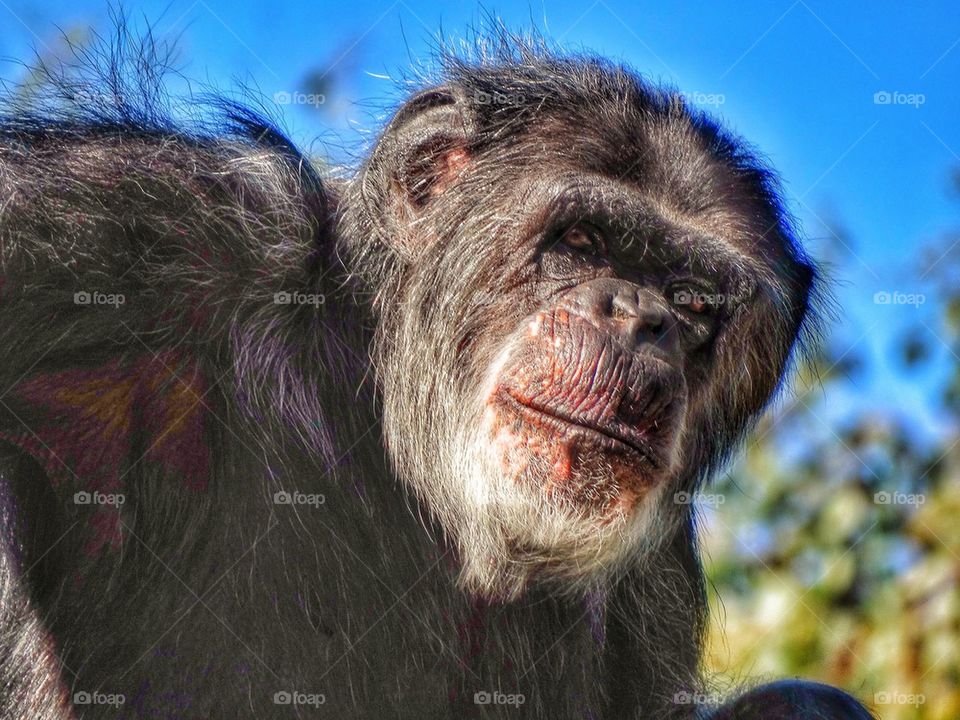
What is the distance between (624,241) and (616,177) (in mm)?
374

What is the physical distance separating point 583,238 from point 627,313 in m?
0.49

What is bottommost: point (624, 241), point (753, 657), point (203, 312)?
point (753, 657)

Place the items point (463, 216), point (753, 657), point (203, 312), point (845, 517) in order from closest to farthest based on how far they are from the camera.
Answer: point (203, 312) → point (463, 216) → point (753, 657) → point (845, 517)

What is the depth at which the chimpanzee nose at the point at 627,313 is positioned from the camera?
3.75 meters

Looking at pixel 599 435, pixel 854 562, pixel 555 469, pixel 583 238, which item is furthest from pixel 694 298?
pixel 854 562

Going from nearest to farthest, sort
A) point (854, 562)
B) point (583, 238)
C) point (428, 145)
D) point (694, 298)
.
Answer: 1. point (583, 238)
2. point (694, 298)
3. point (428, 145)
4. point (854, 562)

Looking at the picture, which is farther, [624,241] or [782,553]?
[782,553]

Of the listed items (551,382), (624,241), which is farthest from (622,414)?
(624,241)

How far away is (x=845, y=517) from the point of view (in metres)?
7.61

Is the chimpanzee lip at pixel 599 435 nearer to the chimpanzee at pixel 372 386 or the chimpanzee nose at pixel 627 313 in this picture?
the chimpanzee at pixel 372 386

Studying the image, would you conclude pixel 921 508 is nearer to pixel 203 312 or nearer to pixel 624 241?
pixel 624 241

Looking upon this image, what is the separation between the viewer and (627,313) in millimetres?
3791

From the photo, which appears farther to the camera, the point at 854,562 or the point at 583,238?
the point at 854,562

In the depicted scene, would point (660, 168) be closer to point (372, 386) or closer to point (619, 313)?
point (619, 313)
